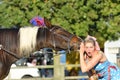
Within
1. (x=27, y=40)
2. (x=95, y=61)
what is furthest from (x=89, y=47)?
(x=27, y=40)

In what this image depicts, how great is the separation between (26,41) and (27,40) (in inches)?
1.0

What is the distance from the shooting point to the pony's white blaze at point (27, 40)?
7.29m

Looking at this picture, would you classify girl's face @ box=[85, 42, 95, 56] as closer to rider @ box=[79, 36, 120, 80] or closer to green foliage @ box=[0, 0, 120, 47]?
rider @ box=[79, 36, 120, 80]

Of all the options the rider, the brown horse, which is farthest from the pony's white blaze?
the rider

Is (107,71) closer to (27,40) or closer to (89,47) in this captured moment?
(89,47)

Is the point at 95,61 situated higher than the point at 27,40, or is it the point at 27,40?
the point at 27,40

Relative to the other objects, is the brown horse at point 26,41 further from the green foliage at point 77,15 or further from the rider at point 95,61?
the green foliage at point 77,15

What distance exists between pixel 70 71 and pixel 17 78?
187 cm

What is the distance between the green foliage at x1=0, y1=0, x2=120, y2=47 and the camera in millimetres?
15211

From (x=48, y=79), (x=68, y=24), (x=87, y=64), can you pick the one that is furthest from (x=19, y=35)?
(x=68, y=24)

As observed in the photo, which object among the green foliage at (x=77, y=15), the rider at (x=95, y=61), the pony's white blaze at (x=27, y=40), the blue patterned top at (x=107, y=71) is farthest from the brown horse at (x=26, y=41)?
the green foliage at (x=77, y=15)

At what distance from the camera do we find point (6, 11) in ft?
52.4

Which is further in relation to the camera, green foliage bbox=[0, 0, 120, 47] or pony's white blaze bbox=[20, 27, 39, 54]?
green foliage bbox=[0, 0, 120, 47]

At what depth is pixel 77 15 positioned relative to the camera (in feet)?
50.2
